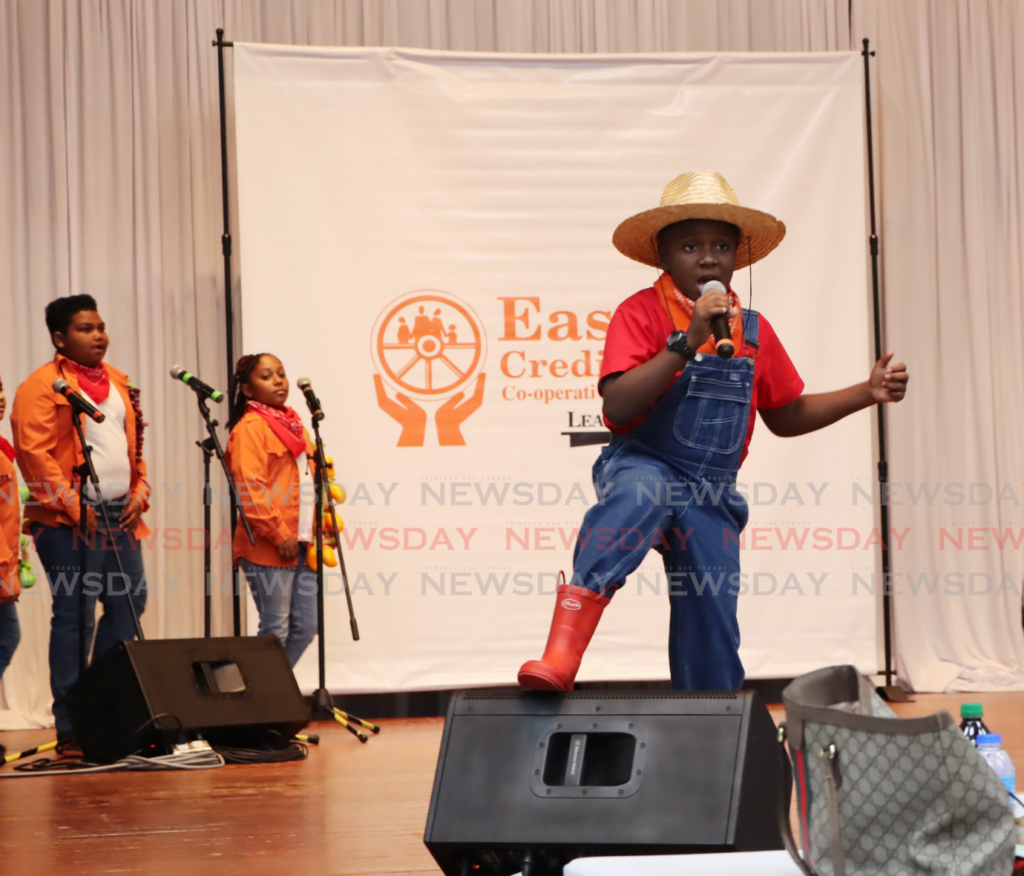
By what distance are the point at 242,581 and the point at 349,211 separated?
1.61m

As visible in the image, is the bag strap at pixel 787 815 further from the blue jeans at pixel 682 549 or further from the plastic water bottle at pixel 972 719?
the blue jeans at pixel 682 549

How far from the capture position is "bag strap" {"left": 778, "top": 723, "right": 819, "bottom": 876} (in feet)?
4.36

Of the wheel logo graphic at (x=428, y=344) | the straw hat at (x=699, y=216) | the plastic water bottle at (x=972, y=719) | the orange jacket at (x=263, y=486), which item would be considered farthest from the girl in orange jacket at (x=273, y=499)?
the plastic water bottle at (x=972, y=719)

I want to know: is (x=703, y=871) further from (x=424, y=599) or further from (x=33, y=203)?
(x=33, y=203)

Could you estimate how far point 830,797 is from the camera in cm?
128

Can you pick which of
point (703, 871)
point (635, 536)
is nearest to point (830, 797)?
point (703, 871)

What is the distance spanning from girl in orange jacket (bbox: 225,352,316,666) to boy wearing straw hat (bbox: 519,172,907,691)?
2.18 meters

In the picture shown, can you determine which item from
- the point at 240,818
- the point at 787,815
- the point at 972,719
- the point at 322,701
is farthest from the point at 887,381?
the point at 322,701

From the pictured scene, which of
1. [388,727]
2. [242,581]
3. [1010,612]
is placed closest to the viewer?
[388,727]

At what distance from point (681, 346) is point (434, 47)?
11.2 ft

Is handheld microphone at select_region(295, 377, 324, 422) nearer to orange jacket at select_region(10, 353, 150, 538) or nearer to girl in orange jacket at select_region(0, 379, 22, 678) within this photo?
orange jacket at select_region(10, 353, 150, 538)

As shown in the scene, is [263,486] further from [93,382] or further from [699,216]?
[699,216]

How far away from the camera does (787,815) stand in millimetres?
1416

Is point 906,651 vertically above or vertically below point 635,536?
below
